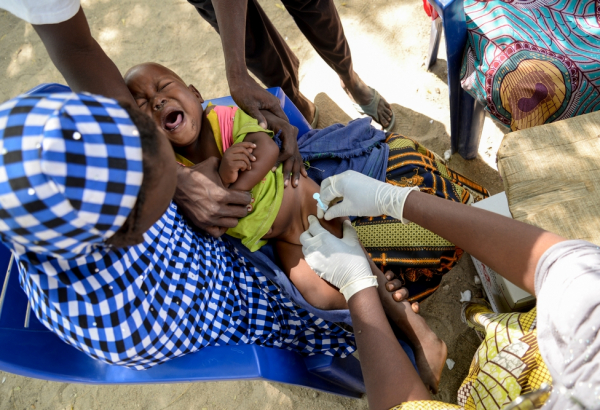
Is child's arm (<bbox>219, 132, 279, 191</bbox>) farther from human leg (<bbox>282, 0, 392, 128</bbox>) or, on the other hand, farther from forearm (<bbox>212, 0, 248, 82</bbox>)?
human leg (<bbox>282, 0, 392, 128</bbox>)

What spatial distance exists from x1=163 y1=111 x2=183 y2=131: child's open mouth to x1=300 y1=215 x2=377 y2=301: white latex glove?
0.71 metres

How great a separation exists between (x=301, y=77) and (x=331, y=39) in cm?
99

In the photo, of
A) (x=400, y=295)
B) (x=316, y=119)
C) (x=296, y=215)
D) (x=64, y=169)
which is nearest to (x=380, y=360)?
(x=400, y=295)

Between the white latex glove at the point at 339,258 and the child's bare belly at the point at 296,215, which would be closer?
the white latex glove at the point at 339,258

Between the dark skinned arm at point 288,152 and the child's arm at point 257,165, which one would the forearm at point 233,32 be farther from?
the child's arm at point 257,165

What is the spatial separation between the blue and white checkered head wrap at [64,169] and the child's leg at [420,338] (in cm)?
113

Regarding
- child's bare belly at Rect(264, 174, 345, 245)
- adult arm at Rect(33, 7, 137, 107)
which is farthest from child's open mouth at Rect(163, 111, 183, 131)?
child's bare belly at Rect(264, 174, 345, 245)

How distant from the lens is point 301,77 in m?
3.40

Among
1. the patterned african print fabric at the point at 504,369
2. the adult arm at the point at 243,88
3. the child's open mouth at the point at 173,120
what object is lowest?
the patterned african print fabric at the point at 504,369

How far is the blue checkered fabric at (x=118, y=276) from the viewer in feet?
2.56

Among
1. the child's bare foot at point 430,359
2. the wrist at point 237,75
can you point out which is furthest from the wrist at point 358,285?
the wrist at point 237,75

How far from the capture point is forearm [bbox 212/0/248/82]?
6.11 ft

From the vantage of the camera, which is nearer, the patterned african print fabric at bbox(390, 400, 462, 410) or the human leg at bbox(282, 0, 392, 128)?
the patterned african print fabric at bbox(390, 400, 462, 410)

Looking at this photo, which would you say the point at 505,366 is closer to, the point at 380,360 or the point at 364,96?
the point at 380,360
